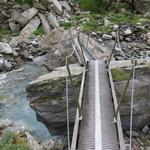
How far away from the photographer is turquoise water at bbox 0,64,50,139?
1145cm

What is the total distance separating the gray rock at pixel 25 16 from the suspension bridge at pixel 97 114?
13244 millimetres

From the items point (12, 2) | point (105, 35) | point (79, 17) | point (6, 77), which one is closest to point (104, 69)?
point (6, 77)

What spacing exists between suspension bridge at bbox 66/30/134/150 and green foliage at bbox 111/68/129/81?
0.15 meters

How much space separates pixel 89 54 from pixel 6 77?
404cm

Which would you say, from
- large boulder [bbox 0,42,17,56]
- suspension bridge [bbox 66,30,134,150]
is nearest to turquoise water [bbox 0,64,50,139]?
large boulder [bbox 0,42,17,56]

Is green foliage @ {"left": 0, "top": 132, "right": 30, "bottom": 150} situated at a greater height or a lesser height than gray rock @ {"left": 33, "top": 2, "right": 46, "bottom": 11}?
greater

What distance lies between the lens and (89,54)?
44.9ft

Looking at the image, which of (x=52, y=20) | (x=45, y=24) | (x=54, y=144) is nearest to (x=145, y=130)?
(x=54, y=144)

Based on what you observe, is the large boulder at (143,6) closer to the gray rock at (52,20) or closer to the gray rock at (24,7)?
the gray rock at (52,20)

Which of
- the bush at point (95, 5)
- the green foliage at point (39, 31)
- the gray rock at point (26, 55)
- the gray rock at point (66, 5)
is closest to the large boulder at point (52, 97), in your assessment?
the gray rock at point (26, 55)

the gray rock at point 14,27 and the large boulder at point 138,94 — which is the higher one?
the large boulder at point 138,94

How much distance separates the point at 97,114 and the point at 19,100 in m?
5.26

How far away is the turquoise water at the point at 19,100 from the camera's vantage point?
1145cm

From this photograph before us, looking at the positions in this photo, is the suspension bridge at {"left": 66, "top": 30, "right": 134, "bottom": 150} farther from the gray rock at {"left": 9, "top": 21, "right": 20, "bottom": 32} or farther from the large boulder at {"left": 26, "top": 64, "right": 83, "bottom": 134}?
the gray rock at {"left": 9, "top": 21, "right": 20, "bottom": 32}
